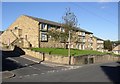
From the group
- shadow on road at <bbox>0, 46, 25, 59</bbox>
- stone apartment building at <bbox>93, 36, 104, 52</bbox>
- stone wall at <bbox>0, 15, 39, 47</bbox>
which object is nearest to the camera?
shadow on road at <bbox>0, 46, 25, 59</bbox>

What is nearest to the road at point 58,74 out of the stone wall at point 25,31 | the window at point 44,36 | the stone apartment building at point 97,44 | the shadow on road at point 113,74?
the shadow on road at point 113,74

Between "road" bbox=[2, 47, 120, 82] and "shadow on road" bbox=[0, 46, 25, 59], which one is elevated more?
"shadow on road" bbox=[0, 46, 25, 59]

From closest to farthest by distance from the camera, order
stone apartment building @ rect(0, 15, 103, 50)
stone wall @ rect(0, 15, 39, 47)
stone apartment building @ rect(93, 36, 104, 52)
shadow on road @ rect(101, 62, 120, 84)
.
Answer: shadow on road @ rect(101, 62, 120, 84)
stone apartment building @ rect(0, 15, 103, 50)
stone wall @ rect(0, 15, 39, 47)
stone apartment building @ rect(93, 36, 104, 52)

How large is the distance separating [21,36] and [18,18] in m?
5.25

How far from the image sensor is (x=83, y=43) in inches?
3376

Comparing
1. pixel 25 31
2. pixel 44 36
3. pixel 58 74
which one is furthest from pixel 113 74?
pixel 25 31

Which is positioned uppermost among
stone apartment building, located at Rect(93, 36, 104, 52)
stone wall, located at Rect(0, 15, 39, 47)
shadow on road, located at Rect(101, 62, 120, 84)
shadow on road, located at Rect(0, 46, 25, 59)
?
stone wall, located at Rect(0, 15, 39, 47)

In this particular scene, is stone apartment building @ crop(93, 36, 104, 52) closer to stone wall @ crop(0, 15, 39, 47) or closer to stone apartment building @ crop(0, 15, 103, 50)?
stone apartment building @ crop(0, 15, 103, 50)

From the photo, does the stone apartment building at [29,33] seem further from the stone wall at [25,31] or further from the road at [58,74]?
the road at [58,74]

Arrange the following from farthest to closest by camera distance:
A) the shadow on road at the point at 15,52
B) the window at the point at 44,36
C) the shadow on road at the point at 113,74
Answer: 1. the window at the point at 44,36
2. the shadow on road at the point at 15,52
3. the shadow on road at the point at 113,74

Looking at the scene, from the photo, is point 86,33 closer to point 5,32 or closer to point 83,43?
point 83,43

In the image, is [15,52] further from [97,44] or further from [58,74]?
[97,44]

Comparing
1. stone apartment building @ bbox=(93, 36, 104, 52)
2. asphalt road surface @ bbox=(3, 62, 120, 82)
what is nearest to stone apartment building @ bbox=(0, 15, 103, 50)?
asphalt road surface @ bbox=(3, 62, 120, 82)

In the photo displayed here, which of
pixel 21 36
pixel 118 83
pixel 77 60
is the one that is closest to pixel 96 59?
pixel 77 60
